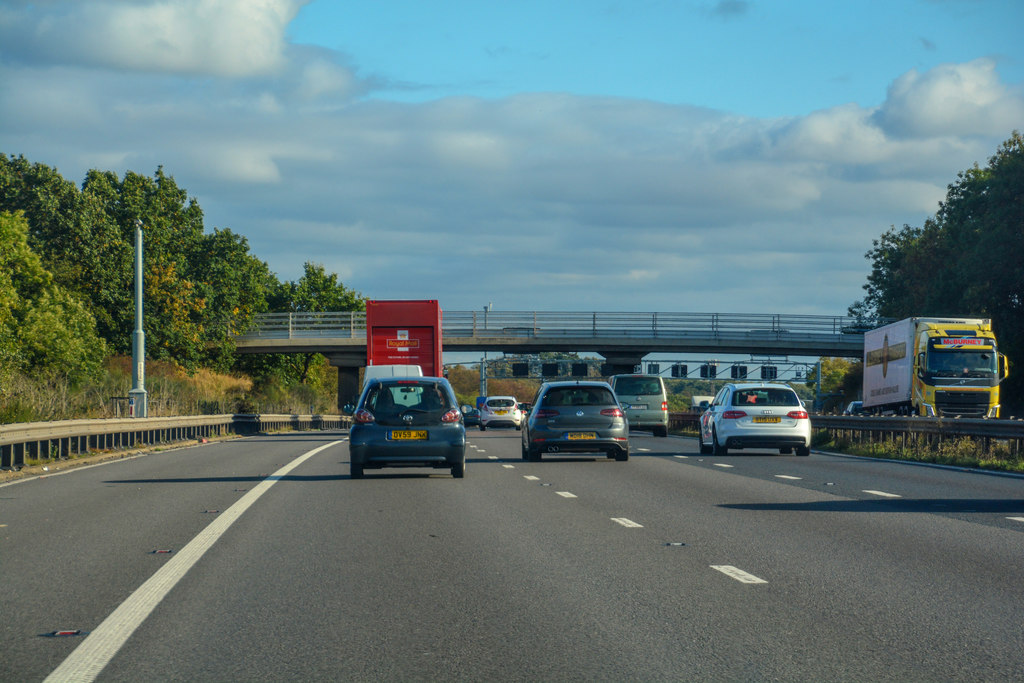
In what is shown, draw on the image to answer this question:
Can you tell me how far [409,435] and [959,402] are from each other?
26376mm

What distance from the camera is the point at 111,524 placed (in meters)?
12.3

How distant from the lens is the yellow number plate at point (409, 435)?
733 inches

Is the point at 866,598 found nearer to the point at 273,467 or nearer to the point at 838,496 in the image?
the point at 838,496

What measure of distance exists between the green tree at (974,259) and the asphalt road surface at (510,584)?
132 ft

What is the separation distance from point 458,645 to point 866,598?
9.17 ft

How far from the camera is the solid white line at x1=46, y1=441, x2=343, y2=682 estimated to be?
20.0 ft

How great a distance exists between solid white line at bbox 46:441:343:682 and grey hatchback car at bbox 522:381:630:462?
11810mm

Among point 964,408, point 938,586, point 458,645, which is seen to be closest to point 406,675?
point 458,645

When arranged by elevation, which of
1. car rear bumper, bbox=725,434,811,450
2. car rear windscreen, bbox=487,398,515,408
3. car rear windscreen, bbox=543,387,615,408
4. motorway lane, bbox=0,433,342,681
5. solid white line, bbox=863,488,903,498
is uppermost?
car rear windscreen, bbox=543,387,615,408

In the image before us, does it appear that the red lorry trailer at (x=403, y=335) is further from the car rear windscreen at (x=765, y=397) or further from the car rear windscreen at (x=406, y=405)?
the car rear windscreen at (x=406, y=405)

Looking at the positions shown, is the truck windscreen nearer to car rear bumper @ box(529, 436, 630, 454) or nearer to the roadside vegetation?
the roadside vegetation

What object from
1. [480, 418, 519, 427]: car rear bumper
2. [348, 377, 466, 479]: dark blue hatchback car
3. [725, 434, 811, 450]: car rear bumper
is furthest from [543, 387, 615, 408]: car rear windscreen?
[480, 418, 519, 427]: car rear bumper

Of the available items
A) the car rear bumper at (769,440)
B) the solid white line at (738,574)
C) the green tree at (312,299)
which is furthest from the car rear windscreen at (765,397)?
the green tree at (312,299)

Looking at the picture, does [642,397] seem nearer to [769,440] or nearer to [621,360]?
[769,440]
